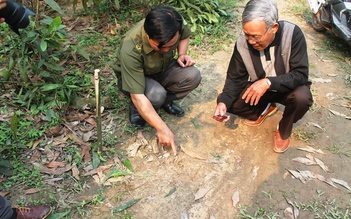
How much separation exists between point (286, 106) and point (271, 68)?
0.35 meters

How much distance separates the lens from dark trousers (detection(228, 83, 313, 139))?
2.59 meters

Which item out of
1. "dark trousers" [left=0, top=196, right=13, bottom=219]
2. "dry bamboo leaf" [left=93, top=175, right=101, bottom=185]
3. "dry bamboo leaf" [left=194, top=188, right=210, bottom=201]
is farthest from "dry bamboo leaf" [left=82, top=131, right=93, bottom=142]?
"dry bamboo leaf" [left=194, top=188, right=210, bottom=201]

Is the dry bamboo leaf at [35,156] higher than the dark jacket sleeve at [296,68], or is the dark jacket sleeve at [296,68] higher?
the dark jacket sleeve at [296,68]

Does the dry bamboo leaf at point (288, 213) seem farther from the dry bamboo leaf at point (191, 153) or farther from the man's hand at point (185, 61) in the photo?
the man's hand at point (185, 61)

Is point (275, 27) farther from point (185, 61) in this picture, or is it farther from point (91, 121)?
point (91, 121)

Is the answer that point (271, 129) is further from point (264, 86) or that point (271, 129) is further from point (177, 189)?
point (177, 189)

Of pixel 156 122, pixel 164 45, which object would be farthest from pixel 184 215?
pixel 164 45

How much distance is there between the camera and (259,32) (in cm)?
232

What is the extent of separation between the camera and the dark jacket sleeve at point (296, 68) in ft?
8.32

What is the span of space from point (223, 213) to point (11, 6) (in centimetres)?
224

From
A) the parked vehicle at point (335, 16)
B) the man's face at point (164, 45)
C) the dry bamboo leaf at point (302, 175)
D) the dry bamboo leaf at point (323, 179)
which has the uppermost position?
the man's face at point (164, 45)

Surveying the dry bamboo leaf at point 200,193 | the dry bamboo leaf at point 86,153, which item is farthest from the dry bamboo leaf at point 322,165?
the dry bamboo leaf at point 86,153

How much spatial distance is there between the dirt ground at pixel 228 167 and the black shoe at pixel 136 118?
0.12m

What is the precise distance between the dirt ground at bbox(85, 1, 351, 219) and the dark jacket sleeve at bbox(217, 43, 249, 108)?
0.47 meters
